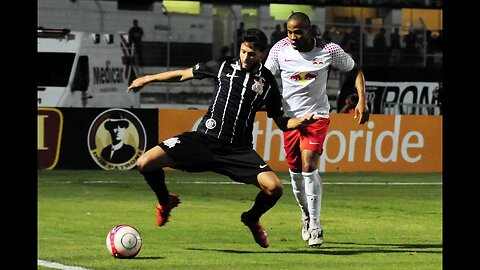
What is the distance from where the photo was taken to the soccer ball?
838cm

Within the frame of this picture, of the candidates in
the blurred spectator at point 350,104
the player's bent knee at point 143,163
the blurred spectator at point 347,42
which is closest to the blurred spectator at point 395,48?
the blurred spectator at point 347,42

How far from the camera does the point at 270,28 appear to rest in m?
31.5

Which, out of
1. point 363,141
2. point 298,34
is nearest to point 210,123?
point 298,34

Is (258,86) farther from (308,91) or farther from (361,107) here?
(308,91)

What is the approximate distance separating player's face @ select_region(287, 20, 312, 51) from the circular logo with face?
1161cm

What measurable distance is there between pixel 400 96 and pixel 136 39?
25.3 feet

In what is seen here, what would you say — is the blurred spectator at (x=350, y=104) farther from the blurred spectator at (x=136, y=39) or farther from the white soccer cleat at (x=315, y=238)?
the white soccer cleat at (x=315, y=238)

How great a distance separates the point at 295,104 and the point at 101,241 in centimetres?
221

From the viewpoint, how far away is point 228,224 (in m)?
12.1

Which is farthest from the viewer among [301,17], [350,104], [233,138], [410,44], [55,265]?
[410,44]

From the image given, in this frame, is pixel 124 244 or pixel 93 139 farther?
pixel 93 139

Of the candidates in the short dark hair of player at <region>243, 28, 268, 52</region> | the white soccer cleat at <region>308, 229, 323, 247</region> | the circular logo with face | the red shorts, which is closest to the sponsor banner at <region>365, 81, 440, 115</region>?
the circular logo with face

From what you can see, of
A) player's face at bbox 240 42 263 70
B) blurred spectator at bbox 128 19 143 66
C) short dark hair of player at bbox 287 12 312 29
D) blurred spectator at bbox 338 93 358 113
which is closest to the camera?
player's face at bbox 240 42 263 70

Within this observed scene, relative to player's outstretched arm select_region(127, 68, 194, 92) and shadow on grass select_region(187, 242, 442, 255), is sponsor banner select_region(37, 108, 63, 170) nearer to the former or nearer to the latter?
shadow on grass select_region(187, 242, 442, 255)
